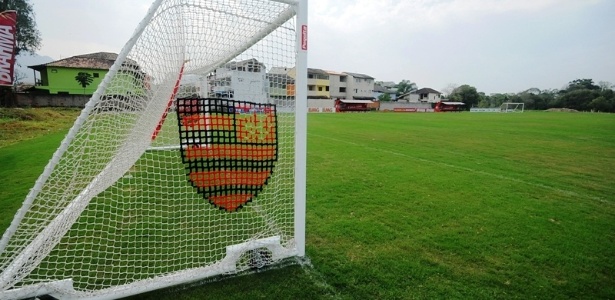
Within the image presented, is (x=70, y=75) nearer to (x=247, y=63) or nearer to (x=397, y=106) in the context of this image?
(x=247, y=63)

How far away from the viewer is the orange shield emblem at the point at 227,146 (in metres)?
2.59

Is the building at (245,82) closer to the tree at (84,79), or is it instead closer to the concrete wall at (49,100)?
the concrete wall at (49,100)

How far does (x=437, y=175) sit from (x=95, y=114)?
5825 mm

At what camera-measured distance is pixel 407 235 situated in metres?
3.41

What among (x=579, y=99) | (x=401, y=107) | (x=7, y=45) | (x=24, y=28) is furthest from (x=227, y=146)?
(x=579, y=99)

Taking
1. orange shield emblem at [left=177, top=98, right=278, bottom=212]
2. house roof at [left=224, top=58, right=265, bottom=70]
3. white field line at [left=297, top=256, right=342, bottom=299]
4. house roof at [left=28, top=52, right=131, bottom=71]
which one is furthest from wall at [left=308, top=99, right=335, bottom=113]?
white field line at [left=297, top=256, right=342, bottom=299]

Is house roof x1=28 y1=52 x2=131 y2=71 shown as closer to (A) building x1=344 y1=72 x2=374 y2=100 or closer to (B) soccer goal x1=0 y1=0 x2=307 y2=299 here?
(B) soccer goal x1=0 y1=0 x2=307 y2=299

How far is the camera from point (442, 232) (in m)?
3.53

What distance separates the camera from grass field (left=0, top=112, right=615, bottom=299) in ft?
8.14

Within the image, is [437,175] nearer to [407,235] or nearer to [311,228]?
[407,235]

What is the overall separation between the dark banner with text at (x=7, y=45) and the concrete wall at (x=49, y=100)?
13047 mm

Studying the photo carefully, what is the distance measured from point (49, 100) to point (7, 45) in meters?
14.8

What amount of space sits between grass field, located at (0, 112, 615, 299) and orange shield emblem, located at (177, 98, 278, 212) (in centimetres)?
78

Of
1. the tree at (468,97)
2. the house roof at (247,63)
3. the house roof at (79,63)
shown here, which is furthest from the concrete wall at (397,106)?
the house roof at (247,63)
